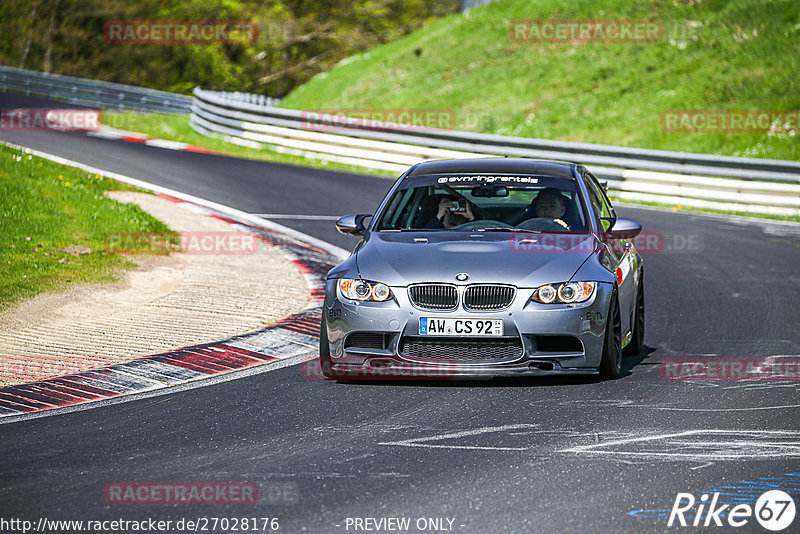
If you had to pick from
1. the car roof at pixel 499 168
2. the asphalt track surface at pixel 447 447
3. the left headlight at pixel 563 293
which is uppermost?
the car roof at pixel 499 168

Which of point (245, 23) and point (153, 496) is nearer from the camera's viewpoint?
point (153, 496)

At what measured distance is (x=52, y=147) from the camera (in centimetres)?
2347

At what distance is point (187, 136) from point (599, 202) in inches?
857

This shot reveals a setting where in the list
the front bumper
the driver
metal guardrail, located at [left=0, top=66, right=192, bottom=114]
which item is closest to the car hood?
the front bumper

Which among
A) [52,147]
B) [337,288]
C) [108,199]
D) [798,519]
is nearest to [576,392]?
[337,288]

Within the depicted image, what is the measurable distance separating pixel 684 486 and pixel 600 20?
31.3 metres

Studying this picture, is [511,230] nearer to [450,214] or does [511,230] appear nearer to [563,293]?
[450,214]

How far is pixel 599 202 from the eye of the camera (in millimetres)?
9547

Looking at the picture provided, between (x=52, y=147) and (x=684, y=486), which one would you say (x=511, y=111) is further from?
(x=684, y=486)

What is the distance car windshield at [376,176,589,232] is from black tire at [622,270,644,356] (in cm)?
92

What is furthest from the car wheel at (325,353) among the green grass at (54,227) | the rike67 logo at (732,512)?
the green grass at (54,227)

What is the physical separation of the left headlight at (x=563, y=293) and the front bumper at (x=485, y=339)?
4cm

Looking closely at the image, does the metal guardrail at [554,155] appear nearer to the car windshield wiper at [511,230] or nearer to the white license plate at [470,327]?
the car windshield wiper at [511,230]

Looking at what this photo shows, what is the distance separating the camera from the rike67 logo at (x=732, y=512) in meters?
5.07
